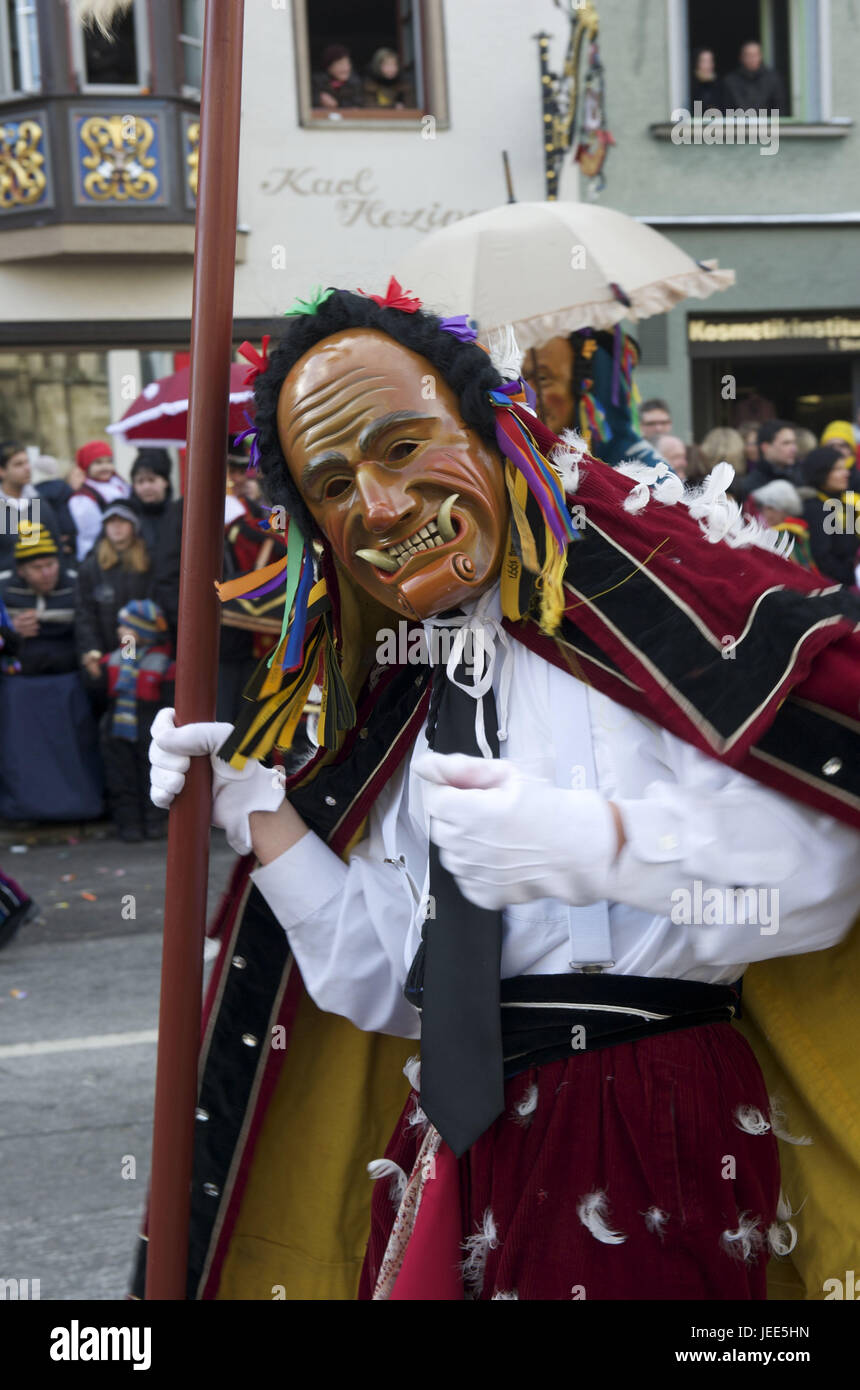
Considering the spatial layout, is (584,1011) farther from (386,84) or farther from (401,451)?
(386,84)

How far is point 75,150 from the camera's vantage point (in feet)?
39.3

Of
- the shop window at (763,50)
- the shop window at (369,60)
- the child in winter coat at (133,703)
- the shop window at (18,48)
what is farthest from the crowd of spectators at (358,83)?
the child in winter coat at (133,703)

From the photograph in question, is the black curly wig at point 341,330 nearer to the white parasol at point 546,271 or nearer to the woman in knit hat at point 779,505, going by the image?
the white parasol at point 546,271

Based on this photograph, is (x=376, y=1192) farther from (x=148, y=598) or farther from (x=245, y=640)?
(x=148, y=598)

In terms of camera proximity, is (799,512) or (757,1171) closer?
(757,1171)

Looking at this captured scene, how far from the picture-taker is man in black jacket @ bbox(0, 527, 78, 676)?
313 inches

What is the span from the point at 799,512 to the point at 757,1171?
18.7ft

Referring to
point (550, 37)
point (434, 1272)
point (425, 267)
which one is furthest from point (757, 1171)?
point (550, 37)

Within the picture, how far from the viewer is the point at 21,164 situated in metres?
12.1

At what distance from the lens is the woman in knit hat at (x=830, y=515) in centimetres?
711

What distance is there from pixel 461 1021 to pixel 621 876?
34 cm

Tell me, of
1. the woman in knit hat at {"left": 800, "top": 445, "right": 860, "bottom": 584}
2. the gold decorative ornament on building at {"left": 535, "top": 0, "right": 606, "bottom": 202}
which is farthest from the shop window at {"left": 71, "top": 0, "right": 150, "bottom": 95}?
the woman in knit hat at {"left": 800, "top": 445, "right": 860, "bottom": 584}

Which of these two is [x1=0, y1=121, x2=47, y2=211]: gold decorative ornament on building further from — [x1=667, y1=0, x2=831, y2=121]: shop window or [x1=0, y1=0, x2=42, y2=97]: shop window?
[x1=667, y1=0, x2=831, y2=121]: shop window

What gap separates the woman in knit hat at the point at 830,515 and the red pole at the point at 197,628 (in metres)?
5.42
